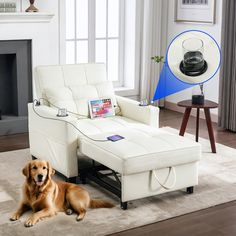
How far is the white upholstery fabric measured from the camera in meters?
3.90

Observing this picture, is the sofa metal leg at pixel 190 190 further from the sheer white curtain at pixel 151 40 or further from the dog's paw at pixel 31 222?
the sheer white curtain at pixel 151 40

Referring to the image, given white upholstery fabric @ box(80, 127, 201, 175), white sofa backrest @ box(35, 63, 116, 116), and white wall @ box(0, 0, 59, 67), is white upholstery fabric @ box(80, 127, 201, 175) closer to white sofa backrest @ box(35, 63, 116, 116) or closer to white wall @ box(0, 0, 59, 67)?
white sofa backrest @ box(35, 63, 116, 116)

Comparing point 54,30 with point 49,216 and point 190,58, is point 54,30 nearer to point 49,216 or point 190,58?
point 190,58

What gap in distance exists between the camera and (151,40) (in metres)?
7.18

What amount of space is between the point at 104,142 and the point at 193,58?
4.77 feet

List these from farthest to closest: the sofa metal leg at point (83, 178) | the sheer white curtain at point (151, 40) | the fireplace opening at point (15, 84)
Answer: the sheer white curtain at point (151, 40) → the fireplace opening at point (15, 84) → the sofa metal leg at point (83, 178)

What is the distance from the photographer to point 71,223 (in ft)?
12.3

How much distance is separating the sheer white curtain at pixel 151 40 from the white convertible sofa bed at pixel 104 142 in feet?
6.51

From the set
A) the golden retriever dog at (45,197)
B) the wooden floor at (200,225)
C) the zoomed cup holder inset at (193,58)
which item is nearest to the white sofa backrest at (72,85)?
the zoomed cup holder inset at (193,58)

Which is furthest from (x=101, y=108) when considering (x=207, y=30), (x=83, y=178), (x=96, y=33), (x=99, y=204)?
(x=96, y=33)

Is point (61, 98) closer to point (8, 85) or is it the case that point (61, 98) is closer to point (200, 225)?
point (8, 85)

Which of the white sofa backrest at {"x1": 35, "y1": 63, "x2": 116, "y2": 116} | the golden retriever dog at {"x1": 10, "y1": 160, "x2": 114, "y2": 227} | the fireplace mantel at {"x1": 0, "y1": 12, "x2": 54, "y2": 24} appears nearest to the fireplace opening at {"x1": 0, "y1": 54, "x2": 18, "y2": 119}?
the fireplace mantel at {"x1": 0, "y1": 12, "x2": 54, "y2": 24}

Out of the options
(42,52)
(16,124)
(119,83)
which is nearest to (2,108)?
(16,124)

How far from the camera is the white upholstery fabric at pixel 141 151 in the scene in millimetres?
3897
